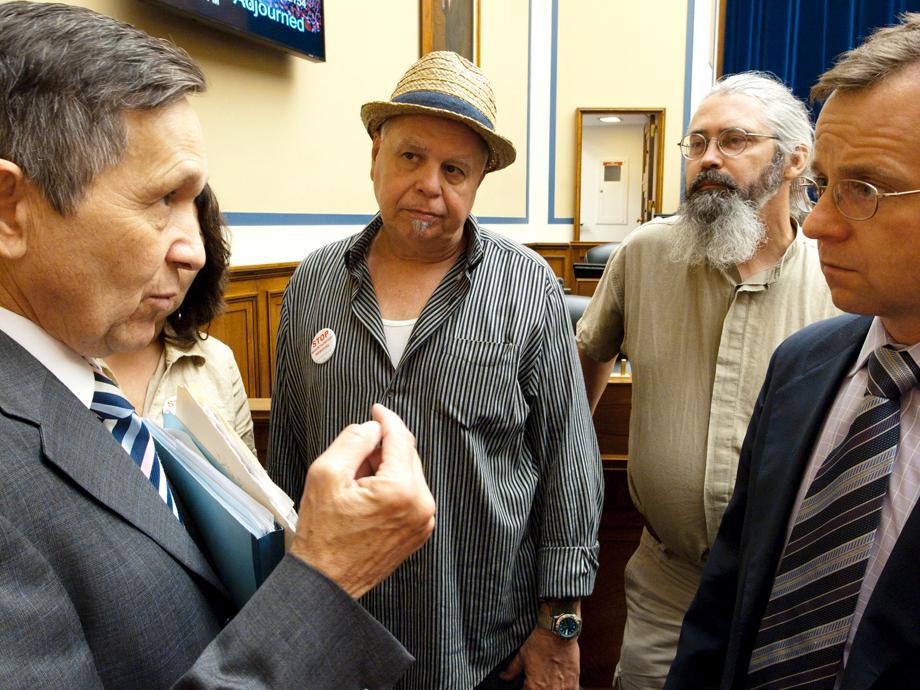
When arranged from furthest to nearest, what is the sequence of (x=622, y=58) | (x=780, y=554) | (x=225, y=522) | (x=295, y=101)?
(x=622, y=58)
(x=295, y=101)
(x=780, y=554)
(x=225, y=522)

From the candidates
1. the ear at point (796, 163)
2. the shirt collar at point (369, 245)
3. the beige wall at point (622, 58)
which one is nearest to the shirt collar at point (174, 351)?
the shirt collar at point (369, 245)

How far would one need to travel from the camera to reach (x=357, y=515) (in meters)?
0.81

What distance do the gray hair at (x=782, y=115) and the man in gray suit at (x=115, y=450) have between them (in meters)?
1.58

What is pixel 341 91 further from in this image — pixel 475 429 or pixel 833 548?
pixel 833 548

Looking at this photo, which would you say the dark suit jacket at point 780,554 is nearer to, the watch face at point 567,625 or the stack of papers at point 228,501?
the watch face at point 567,625

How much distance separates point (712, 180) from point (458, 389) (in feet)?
3.39

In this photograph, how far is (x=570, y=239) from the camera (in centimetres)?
1040

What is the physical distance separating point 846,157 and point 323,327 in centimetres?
110

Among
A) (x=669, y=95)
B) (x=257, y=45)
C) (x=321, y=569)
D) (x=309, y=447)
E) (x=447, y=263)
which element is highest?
(x=669, y=95)

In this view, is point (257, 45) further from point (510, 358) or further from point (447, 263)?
point (510, 358)

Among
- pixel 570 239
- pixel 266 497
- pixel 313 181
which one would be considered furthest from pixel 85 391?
pixel 570 239

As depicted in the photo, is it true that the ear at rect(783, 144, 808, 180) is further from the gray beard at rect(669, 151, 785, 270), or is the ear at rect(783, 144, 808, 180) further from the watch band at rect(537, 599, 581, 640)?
the watch band at rect(537, 599, 581, 640)

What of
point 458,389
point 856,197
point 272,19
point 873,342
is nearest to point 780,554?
point 873,342

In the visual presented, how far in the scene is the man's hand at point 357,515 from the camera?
81 cm
